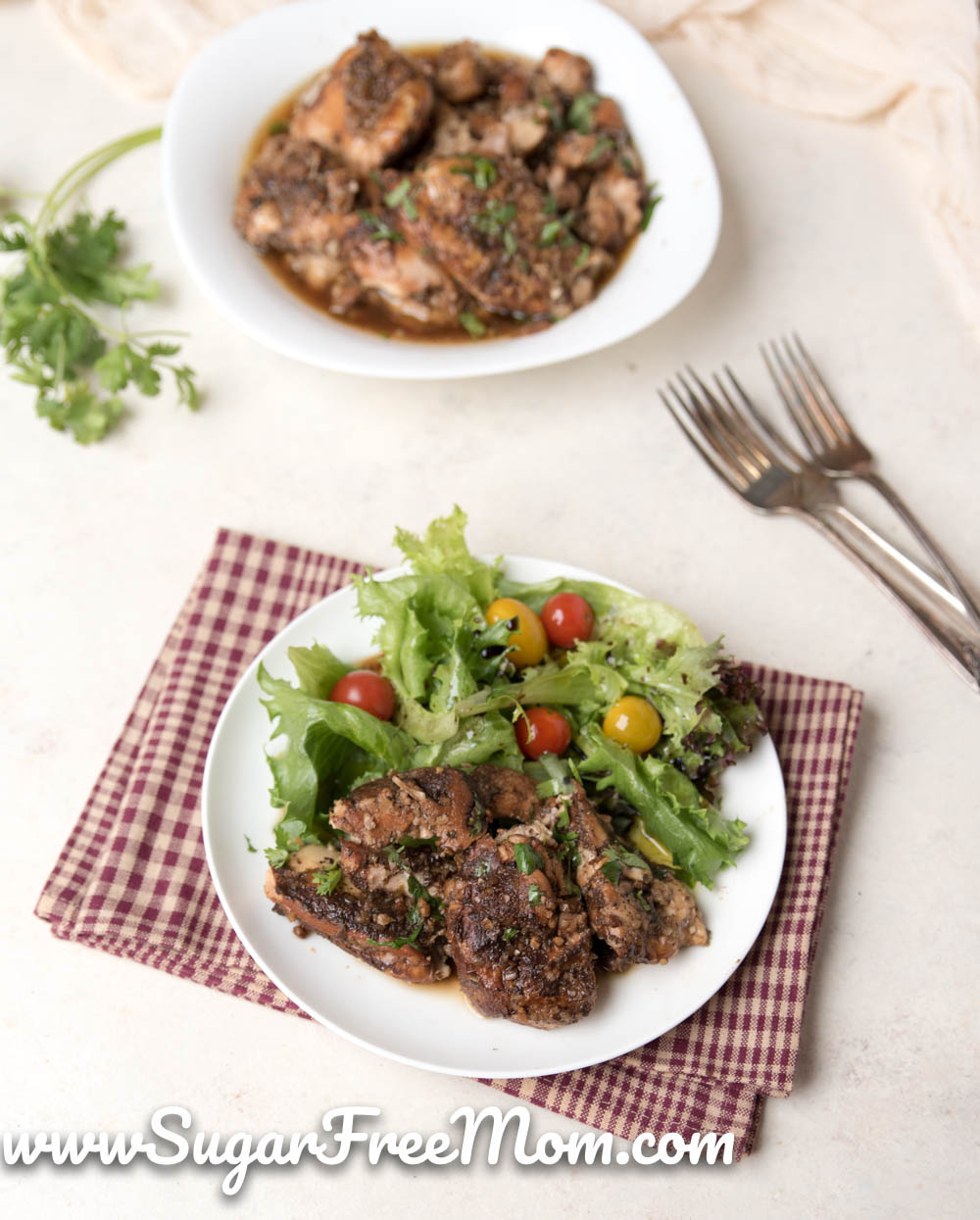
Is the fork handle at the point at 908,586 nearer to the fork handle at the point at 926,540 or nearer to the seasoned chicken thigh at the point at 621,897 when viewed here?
the fork handle at the point at 926,540

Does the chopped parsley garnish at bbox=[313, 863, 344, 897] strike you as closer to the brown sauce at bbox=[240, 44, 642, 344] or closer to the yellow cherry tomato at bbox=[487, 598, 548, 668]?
the yellow cherry tomato at bbox=[487, 598, 548, 668]

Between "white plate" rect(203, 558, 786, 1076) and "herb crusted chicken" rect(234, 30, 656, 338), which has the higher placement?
"herb crusted chicken" rect(234, 30, 656, 338)

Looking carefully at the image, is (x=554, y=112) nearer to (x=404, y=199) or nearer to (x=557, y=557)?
(x=404, y=199)

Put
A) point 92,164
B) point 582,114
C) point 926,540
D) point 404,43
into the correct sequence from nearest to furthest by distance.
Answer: point 926,540, point 582,114, point 404,43, point 92,164

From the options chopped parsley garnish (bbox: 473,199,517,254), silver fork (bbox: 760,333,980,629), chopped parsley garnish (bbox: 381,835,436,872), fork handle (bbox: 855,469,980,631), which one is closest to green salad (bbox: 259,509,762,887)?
chopped parsley garnish (bbox: 381,835,436,872)

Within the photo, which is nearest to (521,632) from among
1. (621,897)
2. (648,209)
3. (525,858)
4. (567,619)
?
(567,619)

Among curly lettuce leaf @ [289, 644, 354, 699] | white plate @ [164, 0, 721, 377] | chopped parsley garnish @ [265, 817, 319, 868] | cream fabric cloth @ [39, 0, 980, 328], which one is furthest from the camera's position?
cream fabric cloth @ [39, 0, 980, 328]
